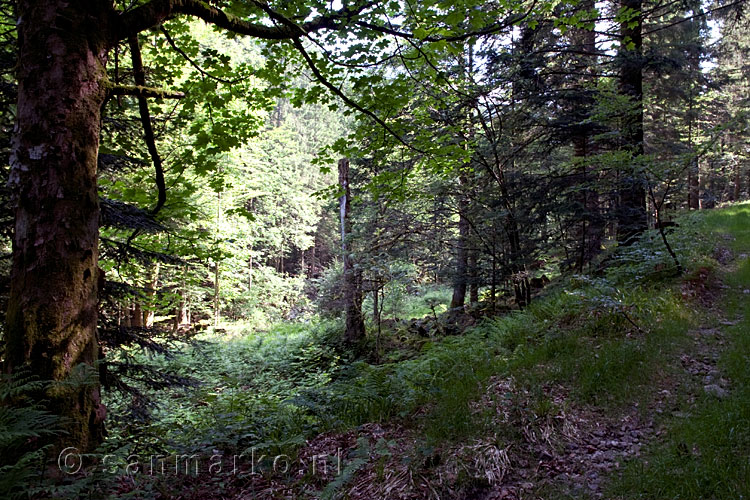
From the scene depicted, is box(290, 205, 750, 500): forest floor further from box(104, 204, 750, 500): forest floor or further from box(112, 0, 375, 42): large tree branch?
box(112, 0, 375, 42): large tree branch

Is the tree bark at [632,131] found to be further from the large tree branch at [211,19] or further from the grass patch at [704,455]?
the large tree branch at [211,19]

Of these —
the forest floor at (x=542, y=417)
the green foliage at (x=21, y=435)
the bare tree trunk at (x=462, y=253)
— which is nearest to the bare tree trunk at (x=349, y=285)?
the bare tree trunk at (x=462, y=253)

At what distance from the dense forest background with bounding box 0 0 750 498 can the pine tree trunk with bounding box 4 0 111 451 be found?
0.07 feet

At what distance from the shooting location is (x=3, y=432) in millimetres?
1892

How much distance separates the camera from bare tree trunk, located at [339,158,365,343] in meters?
10.4

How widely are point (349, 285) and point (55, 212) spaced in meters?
8.07

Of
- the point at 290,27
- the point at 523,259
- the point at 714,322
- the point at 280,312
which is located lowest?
the point at 280,312

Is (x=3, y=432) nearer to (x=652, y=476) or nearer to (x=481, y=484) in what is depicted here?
(x=481, y=484)

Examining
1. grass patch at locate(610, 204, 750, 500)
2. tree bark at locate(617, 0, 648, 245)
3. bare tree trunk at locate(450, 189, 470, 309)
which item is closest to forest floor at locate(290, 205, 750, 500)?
grass patch at locate(610, 204, 750, 500)

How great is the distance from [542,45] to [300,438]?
1108 cm

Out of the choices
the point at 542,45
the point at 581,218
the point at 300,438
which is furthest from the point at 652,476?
the point at 542,45

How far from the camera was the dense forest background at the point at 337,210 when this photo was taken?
2574 mm

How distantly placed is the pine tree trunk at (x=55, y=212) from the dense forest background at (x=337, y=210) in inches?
0.8

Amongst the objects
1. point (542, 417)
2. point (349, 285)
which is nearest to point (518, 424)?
point (542, 417)
